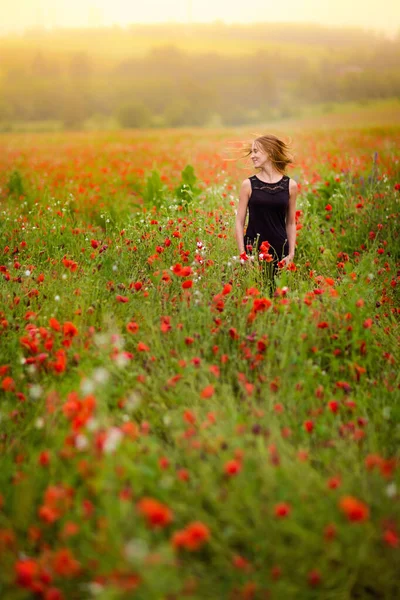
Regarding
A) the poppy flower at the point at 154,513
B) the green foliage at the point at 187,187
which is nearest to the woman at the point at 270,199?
the green foliage at the point at 187,187

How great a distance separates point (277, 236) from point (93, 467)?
10.2 ft

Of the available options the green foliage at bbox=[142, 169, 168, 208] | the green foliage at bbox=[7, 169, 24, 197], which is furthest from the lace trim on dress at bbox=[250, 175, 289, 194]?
the green foliage at bbox=[7, 169, 24, 197]

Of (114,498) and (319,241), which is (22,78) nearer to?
(319,241)

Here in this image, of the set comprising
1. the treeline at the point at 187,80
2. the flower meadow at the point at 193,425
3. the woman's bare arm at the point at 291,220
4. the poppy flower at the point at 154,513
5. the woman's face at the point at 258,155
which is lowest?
the flower meadow at the point at 193,425

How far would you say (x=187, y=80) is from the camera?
19891mm

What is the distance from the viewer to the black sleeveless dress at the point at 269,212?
4.50 meters

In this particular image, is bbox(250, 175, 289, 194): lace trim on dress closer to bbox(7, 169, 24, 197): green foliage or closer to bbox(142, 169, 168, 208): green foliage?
bbox(142, 169, 168, 208): green foliage

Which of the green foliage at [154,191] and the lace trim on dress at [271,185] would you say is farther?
the green foliage at [154,191]

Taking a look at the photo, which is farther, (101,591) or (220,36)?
(220,36)

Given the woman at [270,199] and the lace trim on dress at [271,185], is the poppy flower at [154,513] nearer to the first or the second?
the woman at [270,199]

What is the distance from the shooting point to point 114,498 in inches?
73.4

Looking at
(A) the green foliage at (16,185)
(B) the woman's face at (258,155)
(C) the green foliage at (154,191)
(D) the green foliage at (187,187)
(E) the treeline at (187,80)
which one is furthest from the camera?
(E) the treeline at (187,80)

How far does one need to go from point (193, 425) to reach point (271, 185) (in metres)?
2.64

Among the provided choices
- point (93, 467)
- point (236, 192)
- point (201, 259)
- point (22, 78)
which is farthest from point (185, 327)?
point (22, 78)
